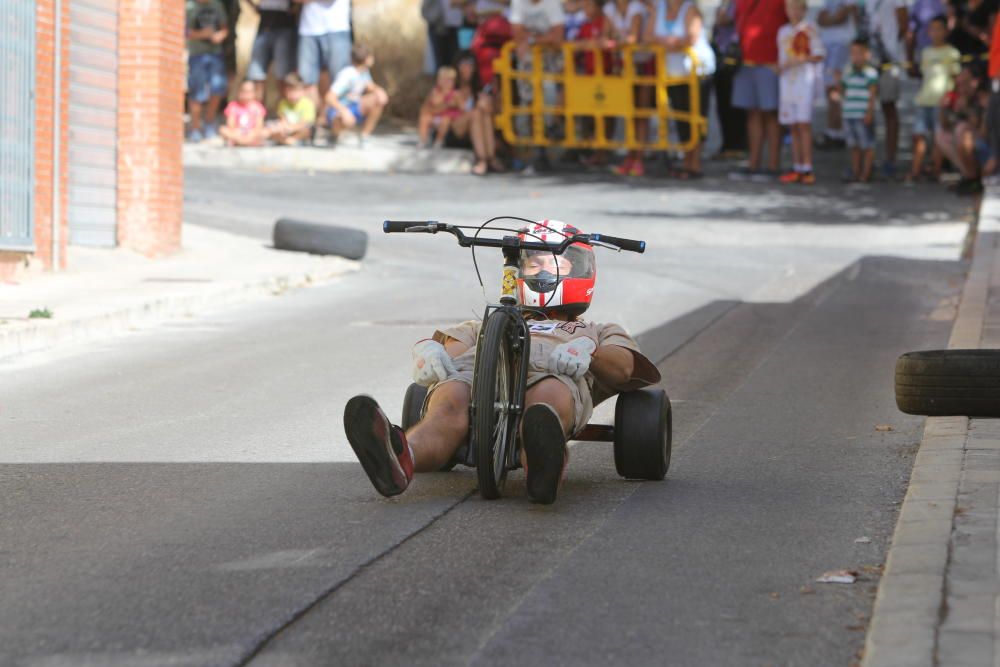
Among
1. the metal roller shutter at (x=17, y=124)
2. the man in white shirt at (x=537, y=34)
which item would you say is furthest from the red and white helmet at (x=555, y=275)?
the man in white shirt at (x=537, y=34)

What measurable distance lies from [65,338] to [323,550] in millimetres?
6879

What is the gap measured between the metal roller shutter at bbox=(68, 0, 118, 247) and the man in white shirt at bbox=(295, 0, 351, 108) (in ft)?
27.6

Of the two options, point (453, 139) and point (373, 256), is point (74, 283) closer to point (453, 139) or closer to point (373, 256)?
point (373, 256)

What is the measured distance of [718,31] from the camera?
2536cm

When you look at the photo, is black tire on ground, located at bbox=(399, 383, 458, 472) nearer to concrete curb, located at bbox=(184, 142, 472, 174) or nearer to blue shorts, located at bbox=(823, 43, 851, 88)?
concrete curb, located at bbox=(184, 142, 472, 174)

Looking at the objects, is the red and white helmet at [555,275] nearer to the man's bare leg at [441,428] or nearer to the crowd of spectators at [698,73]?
the man's bare leg at [441,428]

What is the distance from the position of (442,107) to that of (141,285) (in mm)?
11425

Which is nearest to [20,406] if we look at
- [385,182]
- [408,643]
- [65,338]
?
[65,338]

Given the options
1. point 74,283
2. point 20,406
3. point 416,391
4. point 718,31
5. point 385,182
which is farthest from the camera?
point 718,31

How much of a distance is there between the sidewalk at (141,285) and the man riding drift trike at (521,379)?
18.2ft

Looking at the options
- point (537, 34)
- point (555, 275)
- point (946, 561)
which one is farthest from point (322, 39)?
point (946, 561)

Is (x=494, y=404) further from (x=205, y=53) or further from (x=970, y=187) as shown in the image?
(x=205, y=53)

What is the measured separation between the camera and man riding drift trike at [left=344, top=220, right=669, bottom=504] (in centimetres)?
633

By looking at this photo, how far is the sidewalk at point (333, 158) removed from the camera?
25.3 metres
